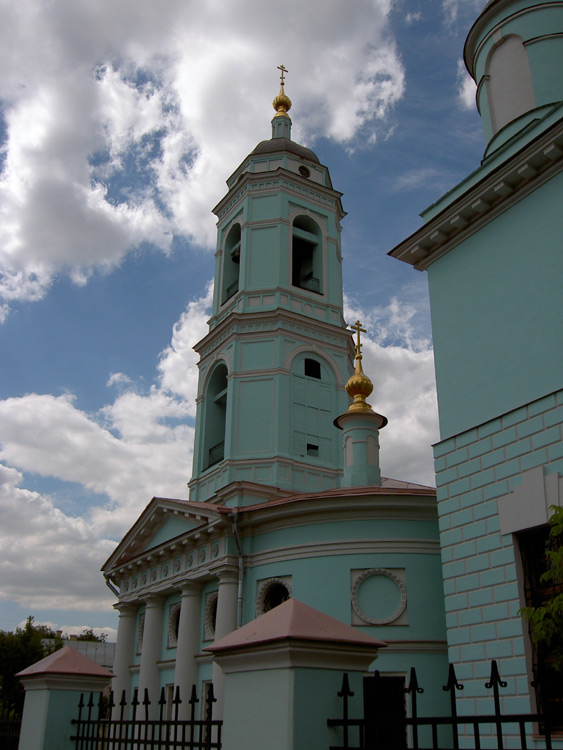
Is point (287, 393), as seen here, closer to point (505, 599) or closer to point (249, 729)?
point (505, 599)

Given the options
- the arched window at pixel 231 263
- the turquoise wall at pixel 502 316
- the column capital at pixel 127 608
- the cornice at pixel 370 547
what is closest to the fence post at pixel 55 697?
the turquoise wall at pixel 502 316

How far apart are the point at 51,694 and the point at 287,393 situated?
572 inches

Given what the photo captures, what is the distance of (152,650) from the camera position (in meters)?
19.0

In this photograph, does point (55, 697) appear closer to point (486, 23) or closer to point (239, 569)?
point (239, 569)

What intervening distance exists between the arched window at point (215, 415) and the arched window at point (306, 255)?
4.01 metres

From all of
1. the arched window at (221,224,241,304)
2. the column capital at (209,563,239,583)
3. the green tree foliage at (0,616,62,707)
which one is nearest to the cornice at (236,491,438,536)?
the column capital at (209,563,239,583)

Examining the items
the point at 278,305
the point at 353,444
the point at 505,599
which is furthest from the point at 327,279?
the point at 505,599

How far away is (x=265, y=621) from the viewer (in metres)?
4.59

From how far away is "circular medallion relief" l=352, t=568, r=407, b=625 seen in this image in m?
14.2

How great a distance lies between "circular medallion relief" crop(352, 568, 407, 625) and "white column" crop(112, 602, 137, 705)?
352 inches

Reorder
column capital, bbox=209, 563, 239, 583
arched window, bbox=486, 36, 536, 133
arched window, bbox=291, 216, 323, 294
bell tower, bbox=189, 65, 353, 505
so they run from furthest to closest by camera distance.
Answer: arched window, bbox=291, 216, 323, 294 < bell tower, bbox=189, 65, 353, 505 < column capital, bbox=209, 563, 239, 583 < arched window, bbox=486, 36, 536, 133

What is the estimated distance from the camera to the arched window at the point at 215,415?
2248cm

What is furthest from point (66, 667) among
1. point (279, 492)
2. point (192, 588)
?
point (279, 492)

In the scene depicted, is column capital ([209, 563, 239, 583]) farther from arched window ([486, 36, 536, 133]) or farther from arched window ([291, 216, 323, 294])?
arched window ([486, 36, 536, 133])
